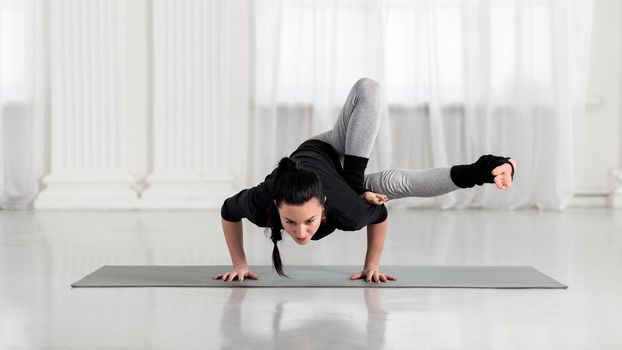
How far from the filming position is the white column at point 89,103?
16.0 ft

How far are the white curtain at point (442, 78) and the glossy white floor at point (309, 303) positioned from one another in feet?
4.63

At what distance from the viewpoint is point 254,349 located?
1608mm

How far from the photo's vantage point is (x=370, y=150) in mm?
2459

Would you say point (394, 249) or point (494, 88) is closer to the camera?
point (394, 249)

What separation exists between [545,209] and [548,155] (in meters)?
0.31

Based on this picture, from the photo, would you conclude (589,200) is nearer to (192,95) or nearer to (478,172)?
(192,95)

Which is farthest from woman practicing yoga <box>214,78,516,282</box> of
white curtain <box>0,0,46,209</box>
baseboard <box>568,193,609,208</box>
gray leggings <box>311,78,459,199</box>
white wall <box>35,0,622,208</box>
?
baseboard <box>568,193,609,208</box>

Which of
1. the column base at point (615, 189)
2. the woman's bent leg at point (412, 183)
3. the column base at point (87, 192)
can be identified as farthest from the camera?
the column base at point (615, 189)

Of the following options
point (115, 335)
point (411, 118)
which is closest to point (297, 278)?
point (115, 335)

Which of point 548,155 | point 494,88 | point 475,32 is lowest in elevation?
point 548,155

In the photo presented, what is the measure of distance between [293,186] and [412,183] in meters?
0.51

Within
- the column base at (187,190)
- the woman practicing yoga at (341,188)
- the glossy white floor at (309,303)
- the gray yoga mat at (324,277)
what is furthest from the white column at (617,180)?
the woman practicing yoga at (341,188)

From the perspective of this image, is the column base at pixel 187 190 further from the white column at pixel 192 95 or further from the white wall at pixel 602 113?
the white wall at pixel 602 113

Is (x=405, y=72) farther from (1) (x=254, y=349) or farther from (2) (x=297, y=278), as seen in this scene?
(1) (x=254, y=349)
